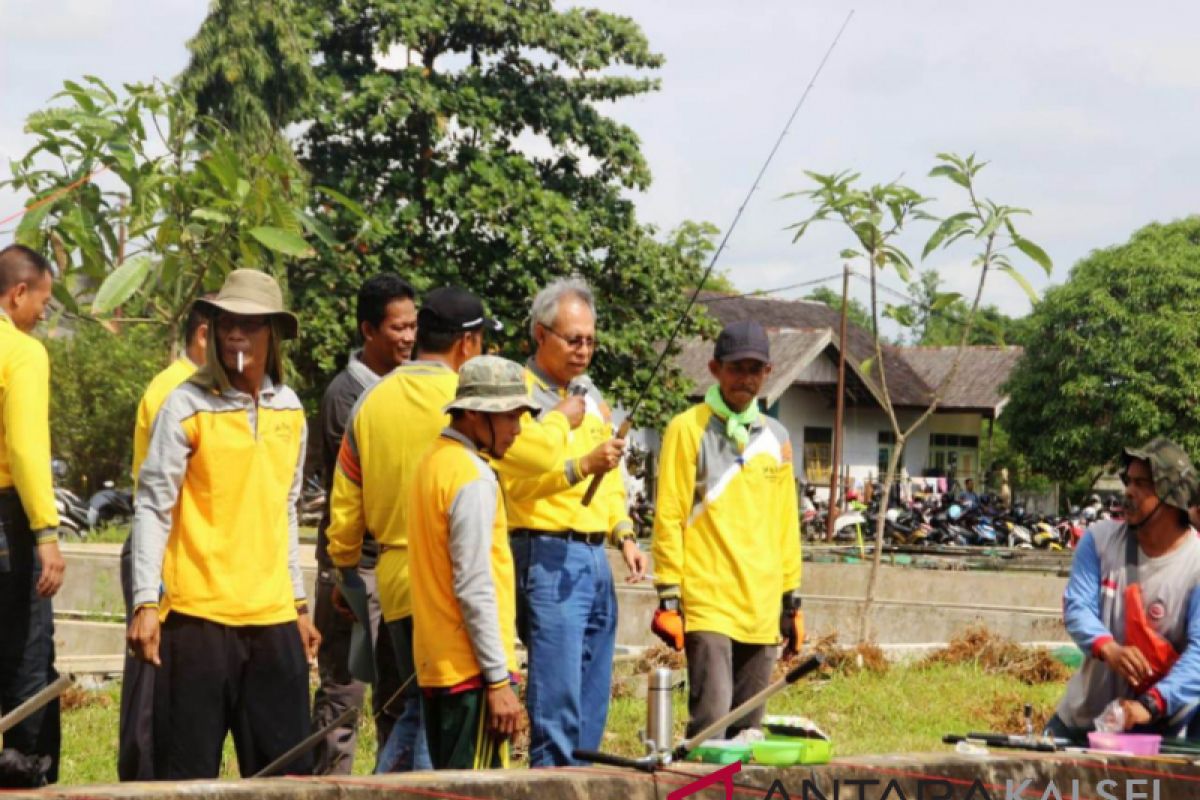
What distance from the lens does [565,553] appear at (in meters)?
6.14

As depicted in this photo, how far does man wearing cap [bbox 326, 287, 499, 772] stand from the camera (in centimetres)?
560

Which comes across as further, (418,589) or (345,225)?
(345,225)

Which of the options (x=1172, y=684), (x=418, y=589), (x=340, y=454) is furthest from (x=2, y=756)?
(x=1172, y=684)

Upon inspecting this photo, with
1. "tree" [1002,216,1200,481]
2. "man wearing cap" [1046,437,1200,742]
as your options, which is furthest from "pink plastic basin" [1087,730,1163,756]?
"tree" [1002,216,1200,481]

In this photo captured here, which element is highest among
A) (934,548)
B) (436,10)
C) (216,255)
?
(436,10)

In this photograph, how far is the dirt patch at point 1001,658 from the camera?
11242 millimetres

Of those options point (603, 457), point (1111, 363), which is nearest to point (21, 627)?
point (603, 457)

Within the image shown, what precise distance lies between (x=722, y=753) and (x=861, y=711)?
5.48m

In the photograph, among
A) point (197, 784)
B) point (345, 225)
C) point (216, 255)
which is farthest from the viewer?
point (345, 225)

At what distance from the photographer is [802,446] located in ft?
153

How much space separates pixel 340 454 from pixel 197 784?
2205 mm

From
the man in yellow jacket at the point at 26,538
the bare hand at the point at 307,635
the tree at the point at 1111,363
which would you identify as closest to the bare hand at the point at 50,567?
the man in yellow jacket at the point at 26,538

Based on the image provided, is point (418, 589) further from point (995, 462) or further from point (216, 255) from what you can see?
point (995, 462)

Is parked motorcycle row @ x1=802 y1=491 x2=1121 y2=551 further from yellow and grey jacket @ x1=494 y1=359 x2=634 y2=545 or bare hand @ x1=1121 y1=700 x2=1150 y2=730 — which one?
bare hand @ x1=1121 y1=700 x2=1150 y2=730
